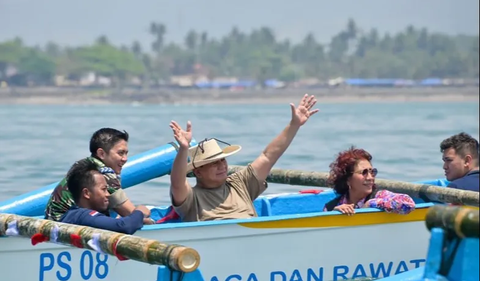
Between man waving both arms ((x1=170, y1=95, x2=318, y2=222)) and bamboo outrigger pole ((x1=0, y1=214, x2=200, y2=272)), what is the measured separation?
1047 mm

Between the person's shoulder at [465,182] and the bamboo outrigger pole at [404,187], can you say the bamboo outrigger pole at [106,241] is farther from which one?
the person's shoulder at [465,182]

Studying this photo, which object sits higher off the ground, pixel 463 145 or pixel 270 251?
pixel 463 145

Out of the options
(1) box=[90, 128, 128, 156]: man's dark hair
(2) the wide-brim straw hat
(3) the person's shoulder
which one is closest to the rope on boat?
(2) the wide-brim straw hat

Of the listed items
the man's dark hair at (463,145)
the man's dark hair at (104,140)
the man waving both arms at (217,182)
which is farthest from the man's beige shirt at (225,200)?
the man's dark hair at (463,145)

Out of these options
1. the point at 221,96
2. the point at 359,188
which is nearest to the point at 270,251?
the point at 359,188

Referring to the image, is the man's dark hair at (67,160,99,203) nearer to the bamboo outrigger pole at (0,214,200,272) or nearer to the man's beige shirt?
the bamboo outrigger pole at (0,214,200,272)

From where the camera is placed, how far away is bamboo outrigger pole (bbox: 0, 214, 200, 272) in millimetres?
5922

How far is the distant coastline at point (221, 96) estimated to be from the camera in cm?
12356

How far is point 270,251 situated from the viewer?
309 inches

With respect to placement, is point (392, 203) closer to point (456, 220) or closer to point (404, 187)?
point (404, 187)

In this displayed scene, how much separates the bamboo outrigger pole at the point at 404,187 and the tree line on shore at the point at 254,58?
12674cm

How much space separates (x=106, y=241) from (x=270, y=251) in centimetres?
174

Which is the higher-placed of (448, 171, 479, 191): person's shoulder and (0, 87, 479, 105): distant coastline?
(448, 171, 479, 191): person's shoulder

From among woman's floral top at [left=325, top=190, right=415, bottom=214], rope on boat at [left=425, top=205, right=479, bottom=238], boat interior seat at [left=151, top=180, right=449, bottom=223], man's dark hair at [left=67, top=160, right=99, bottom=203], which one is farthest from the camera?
boat interior seat at [left=151, top=180, right=449, bottom=223]
